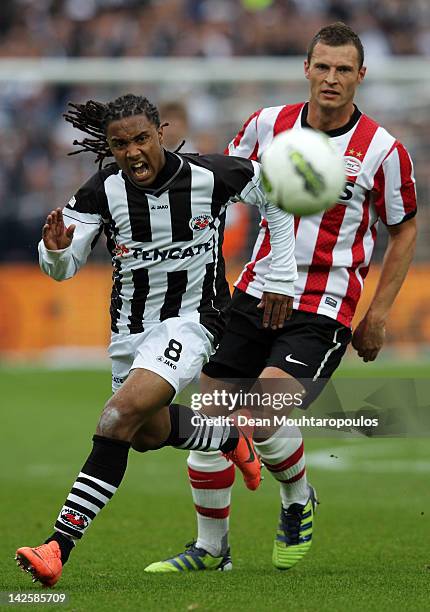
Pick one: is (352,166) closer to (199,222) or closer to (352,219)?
(352,219)

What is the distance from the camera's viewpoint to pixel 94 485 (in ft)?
18.2

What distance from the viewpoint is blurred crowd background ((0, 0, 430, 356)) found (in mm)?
16828

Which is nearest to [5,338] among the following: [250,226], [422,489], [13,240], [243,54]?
[13,240]

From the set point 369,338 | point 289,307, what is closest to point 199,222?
point 289,307

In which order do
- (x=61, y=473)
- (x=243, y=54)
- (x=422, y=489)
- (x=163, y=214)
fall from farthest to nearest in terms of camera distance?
(x=243, y=54)
(x=61, y=473)
(x=422, y=489)
(x=163, y=214)

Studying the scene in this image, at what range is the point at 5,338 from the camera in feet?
54.2

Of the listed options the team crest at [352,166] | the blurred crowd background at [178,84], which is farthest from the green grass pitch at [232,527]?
the blurred crowd background at [178,84]

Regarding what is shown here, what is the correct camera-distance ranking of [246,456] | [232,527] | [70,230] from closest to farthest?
[70,230] < [246,456] < [232,527]

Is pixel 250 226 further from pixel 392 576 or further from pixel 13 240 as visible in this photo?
pixel 392 576

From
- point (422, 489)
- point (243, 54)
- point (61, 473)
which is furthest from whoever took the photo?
point (243, 54)

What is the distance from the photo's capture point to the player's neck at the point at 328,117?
21.6 feet

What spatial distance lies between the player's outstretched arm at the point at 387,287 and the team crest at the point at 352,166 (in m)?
0.37

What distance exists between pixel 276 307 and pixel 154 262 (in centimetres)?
66

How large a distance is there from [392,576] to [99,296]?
10941 millimetres
